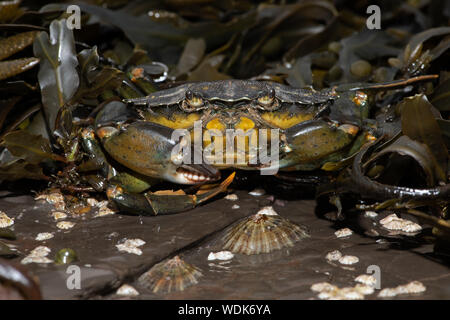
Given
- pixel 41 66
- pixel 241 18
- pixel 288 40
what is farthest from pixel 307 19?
pixel 41 66

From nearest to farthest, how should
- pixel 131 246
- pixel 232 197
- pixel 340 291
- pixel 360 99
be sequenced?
1. pixel 340 291
2. pixel 131 246
3. pixel 232 197
4. pixel 360 99

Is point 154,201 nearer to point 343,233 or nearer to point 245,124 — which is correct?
point 245,124

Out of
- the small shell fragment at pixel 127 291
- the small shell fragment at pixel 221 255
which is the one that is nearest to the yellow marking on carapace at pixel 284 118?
the small shell fragment at pixel 221 255

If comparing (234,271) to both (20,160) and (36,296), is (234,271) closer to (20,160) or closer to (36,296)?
(36,296)

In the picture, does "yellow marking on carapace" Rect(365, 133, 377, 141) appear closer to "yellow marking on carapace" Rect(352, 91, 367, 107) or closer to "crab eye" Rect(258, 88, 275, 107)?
"yellow marking on carapace" Rect(352, 91, 367, 107)
